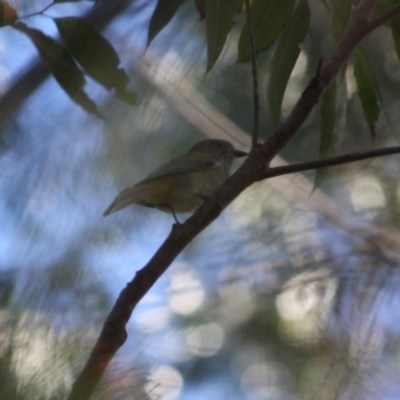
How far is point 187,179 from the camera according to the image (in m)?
2.65

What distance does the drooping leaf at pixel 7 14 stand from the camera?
1812 millimetres

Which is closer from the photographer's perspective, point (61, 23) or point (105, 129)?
point (105, 129)

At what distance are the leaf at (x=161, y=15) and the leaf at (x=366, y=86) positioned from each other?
537mm

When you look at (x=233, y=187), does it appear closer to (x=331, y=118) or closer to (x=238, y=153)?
(x=331, y=118)

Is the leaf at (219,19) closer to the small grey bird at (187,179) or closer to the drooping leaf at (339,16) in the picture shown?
the drooping leaf at (339,16)

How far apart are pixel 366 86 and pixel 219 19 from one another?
474mm

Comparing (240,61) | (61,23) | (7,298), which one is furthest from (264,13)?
(7,298)

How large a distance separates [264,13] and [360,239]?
669mm

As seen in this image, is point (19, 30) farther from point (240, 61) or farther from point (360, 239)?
point (360, 239)

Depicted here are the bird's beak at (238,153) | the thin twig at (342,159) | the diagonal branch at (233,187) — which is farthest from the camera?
the bird's beak at (238,153)

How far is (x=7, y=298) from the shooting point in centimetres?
97

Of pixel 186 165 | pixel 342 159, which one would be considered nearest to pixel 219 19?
pixel 342 159

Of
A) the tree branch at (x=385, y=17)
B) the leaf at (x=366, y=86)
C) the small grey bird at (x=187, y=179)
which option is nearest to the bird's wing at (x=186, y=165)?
the small grey bird at (x=187, y=179)

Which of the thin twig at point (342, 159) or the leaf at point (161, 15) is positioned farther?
the leaf at point (161, 15)
